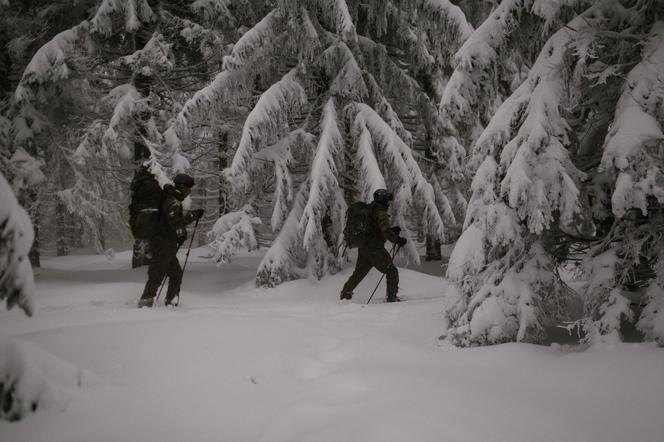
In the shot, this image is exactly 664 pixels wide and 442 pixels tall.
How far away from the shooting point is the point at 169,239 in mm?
6316

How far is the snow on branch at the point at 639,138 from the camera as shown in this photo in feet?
10.0

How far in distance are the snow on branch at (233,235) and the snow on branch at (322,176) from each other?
4.14 feet

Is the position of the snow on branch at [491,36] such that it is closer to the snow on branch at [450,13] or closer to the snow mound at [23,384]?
the snow on branch at [450,13]

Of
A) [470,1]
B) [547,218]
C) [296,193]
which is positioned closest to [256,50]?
[296,193]

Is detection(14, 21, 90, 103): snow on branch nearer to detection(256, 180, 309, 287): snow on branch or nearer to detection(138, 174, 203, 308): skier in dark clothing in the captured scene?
detection(138, 174, 203, 308): skier in dark clothing

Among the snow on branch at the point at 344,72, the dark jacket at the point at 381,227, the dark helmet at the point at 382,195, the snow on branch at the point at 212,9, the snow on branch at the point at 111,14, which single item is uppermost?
the snow on branch at the point at 212,9

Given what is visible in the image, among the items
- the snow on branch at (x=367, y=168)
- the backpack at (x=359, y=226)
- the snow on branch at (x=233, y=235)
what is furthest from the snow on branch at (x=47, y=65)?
the backpack at (x=359, y=226)

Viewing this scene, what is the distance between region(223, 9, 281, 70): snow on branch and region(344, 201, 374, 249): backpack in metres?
3.54

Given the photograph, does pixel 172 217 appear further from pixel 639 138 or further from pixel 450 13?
pixel 450 13

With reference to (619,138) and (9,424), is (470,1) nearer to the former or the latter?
(619,138)

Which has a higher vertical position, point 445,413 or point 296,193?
point 296,193

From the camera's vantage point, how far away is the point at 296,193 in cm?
870

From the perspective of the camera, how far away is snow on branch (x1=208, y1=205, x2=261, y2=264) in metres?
8.17

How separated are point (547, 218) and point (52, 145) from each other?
12.1m
